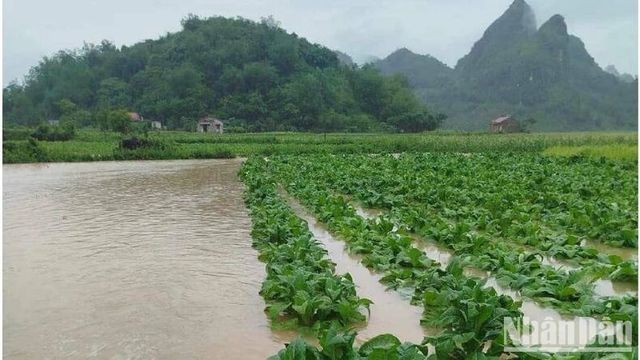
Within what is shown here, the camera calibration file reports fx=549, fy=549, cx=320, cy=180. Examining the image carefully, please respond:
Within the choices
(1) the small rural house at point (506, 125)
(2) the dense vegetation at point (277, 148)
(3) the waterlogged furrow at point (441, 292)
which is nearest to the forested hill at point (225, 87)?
(1) the small rural house at point (506, 125)

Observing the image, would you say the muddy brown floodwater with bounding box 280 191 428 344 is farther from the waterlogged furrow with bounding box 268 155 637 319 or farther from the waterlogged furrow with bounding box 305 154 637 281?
the waterlogged furrow with bounding box 305 154 637 281

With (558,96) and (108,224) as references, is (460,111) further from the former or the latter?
(108,224)

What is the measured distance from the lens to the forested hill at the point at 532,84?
74312mm

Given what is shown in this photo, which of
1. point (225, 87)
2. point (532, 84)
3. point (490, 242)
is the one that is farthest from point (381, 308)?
→ point (532, 84)

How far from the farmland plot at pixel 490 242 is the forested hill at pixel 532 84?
6371cm

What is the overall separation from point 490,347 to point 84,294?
14.1 ft

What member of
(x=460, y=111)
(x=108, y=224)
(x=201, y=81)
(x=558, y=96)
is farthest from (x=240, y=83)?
(x=108, y=224)

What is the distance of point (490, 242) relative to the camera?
7.33 m

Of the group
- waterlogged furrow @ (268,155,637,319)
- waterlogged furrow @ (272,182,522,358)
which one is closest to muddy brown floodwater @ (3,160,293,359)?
waterlogged furrow @ (272,182,522,358)

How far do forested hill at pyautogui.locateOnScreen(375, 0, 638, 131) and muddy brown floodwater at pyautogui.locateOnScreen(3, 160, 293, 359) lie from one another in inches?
2698

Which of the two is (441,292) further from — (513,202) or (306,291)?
(513,202)

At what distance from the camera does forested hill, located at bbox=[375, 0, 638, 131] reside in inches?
2926

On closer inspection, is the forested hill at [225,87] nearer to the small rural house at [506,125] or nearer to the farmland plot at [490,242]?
the small rural house at [506,125]

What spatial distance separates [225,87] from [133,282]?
7084 cm
